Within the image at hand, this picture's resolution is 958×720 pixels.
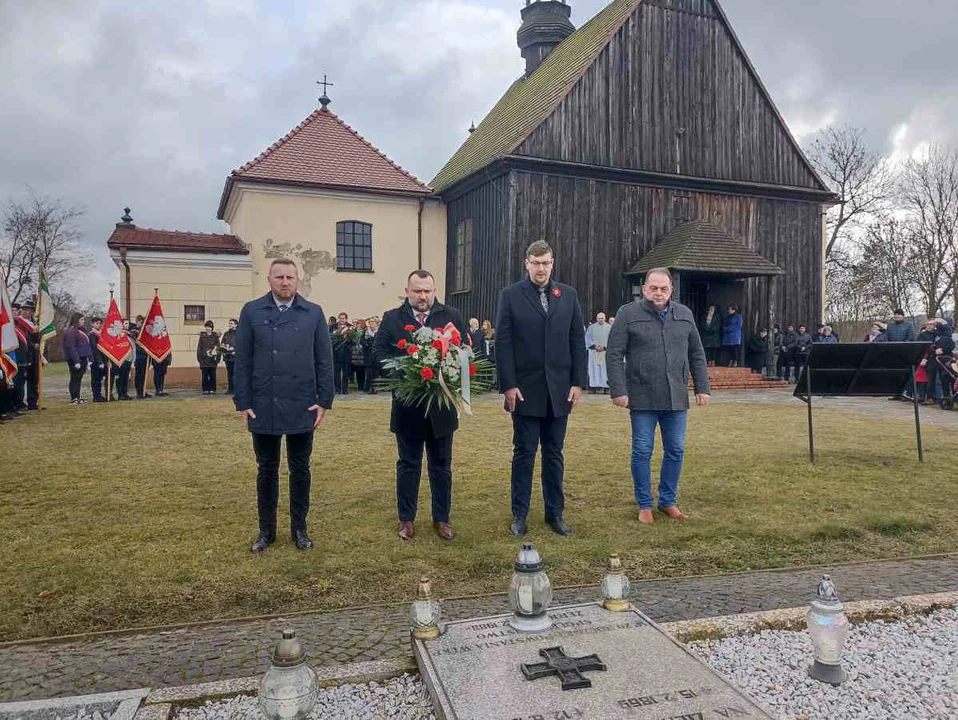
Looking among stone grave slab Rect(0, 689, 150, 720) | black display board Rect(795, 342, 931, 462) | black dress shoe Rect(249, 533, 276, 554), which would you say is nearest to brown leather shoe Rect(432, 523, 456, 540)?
black dress shoe Rect(249, 533, 276, 554)

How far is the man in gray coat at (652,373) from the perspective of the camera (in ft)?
19.5

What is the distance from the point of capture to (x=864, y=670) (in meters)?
3.42

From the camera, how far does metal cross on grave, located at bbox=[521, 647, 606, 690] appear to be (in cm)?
292

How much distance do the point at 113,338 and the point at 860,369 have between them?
14.7 m

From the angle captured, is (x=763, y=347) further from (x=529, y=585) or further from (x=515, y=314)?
(x=529, y=585)

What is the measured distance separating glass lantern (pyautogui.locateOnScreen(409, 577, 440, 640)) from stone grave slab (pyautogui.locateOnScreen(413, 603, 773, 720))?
0.04 m

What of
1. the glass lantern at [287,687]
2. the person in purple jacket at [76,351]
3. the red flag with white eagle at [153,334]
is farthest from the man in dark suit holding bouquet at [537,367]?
the red flag with white eagle at [153,334]

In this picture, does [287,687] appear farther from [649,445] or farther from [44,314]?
[44,314]

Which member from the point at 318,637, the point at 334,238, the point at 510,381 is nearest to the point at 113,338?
the point at 334,238

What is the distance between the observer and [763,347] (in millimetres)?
22156

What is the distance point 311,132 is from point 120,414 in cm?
1439

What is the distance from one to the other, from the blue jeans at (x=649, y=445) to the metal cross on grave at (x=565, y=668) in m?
3.01

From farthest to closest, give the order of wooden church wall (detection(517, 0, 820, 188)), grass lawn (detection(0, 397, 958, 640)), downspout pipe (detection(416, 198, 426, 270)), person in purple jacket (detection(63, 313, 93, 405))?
downspout pipe (detection(416, 198, 426, 270)) → wooden church wall (detection(517, 0, 820, 188)) → person in purple jacket (detection(63, 313, 93, 405)) → grass lawn (detection(0, 397, 958, 640))

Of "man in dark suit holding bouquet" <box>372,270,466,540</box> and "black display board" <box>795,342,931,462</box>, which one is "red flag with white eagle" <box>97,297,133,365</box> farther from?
"black display board" <box>795,342,931,462</box>
